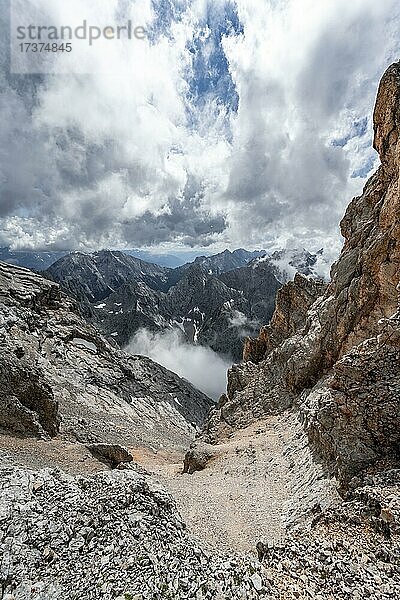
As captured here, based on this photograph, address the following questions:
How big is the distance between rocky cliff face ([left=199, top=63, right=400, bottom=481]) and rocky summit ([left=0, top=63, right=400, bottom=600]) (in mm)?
136

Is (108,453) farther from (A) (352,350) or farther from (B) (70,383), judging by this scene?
(B) (70,383)

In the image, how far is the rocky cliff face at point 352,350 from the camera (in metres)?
18.3

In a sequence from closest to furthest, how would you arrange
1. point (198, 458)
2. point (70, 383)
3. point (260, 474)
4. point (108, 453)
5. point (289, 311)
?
1. point (260, 474)
2. point (108, 453)
3. point (198, 458)
4. point (289, 311)
5. point (70, 383)

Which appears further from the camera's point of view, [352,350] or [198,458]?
[198,458]

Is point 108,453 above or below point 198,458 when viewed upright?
above

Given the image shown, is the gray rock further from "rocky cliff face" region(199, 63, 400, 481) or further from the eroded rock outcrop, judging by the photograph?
the eroded rock outcrop

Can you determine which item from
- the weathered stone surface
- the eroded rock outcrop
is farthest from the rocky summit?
the eroded rock outcrop

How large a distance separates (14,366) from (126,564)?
95.9ft

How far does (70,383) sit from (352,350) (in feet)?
189

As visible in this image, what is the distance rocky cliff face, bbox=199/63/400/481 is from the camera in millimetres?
18266

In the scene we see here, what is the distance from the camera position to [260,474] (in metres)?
27.8

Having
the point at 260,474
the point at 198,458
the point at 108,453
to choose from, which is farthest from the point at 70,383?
the point at 260,474

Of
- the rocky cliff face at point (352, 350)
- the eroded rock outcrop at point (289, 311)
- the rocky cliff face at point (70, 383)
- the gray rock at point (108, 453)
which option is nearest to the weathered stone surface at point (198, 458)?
the gray rock at point (108, 453)

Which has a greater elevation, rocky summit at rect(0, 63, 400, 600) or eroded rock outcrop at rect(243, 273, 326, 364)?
eroded rock outcrop at rect(243, 273, 326, 364)
